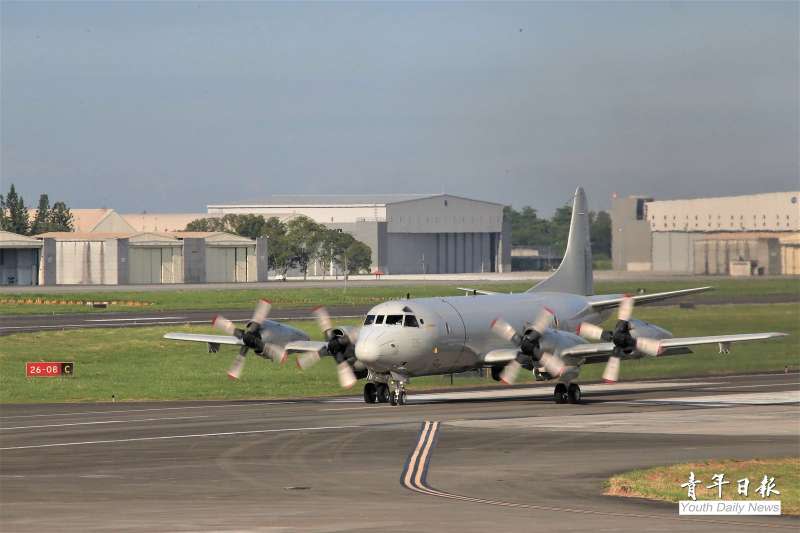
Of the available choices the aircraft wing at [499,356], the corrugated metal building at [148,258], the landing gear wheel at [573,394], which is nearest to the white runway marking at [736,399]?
the landing gear wheel at [573,394]

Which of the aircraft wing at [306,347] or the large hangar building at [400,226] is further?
the large hangar building at [400,226]

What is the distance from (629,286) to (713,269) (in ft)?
184

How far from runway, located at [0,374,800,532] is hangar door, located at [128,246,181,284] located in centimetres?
9485

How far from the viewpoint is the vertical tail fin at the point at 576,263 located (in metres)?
62.6

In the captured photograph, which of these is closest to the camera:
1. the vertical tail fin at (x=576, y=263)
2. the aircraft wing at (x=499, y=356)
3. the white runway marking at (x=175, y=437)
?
the white runway marking at (x=175, y=437)

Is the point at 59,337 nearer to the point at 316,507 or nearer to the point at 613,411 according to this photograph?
the point at 613,411

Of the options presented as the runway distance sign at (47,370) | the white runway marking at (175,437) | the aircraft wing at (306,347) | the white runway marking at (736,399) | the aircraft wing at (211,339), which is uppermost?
the aircraft wing at (211,339)

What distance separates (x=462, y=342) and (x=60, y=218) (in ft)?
400

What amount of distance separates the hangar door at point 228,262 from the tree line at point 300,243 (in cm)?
1158

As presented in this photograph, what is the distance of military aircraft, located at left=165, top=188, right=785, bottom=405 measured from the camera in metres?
48.3

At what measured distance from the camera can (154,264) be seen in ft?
481

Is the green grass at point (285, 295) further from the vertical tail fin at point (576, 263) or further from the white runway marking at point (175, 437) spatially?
the white runway marking at point (175, 437)

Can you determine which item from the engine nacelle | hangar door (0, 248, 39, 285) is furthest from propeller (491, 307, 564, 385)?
hangar door (0, 248, 39, 285)

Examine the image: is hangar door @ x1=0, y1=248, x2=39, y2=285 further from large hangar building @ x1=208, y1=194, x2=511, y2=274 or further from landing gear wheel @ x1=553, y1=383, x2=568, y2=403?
landing gear wheel @ x1=553, y1=383, x2=568, y2=403
